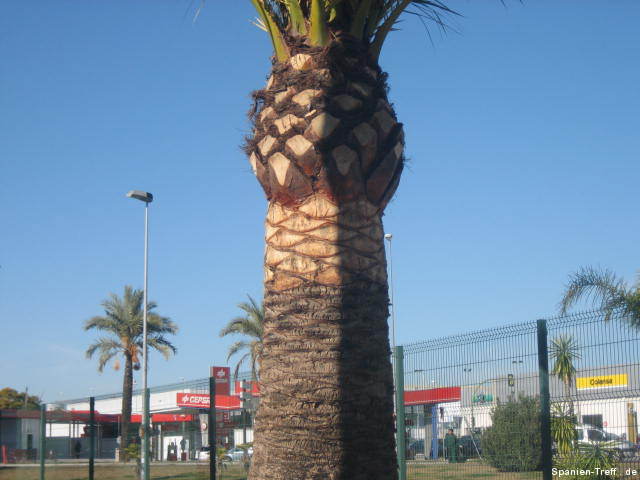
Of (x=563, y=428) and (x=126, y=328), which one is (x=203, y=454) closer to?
(x=563, y=428)

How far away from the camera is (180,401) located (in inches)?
627

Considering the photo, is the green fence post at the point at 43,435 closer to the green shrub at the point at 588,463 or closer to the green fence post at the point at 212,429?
the green fence post at the point at 212,429

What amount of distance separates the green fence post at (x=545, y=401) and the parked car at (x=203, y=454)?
6.34 metres

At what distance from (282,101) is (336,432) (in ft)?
7.52

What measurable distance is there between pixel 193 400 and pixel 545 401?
28.8 ft

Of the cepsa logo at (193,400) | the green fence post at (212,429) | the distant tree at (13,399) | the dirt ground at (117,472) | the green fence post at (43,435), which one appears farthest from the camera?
the distant tree at (13,399)

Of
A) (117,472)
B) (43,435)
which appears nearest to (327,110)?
(117,472)

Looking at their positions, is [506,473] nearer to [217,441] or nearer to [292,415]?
[292,415]

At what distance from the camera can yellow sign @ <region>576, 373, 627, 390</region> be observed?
668 centimetres

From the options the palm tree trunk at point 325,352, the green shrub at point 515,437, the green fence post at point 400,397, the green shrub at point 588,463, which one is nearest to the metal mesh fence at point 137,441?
the green fence post at point 400,397

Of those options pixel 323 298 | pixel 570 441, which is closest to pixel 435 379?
pixel 570 441

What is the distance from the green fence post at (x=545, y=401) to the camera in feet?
24.1

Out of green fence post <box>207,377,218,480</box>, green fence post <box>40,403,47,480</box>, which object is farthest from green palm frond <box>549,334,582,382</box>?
green fence post <box>40,403,47,480</box>

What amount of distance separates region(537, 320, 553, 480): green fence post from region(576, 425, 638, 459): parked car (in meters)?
0.30
